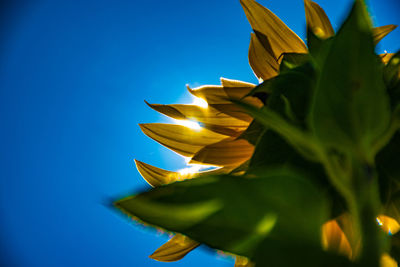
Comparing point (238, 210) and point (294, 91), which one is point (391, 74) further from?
point (238, 210)

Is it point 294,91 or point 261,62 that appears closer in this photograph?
point 294,91

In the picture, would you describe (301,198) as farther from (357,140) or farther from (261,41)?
(261,41)

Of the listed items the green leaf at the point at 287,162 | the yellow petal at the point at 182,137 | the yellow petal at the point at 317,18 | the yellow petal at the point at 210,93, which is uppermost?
the yellow petal at the point at 317,18

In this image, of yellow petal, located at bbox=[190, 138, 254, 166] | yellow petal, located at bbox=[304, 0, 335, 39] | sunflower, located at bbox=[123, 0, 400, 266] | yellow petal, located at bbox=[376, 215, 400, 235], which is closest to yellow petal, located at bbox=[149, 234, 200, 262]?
sunflower, located at bbox=[123, 0, 400, 266]

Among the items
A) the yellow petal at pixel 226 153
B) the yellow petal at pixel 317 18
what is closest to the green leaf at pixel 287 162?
the yellow petal at pixel 226 153

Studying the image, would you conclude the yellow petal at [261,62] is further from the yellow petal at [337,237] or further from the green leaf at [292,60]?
the yellow petal at [337,237]

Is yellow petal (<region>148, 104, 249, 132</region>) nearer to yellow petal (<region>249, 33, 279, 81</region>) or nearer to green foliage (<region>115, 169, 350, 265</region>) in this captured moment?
yellow petal (<region>249, 33, 279, 81</region>)

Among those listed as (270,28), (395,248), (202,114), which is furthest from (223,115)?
(395,248)

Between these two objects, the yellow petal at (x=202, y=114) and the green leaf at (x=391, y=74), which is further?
the yellow petal at (x=202, y=114)

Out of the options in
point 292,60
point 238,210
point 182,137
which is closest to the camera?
point 238,210
